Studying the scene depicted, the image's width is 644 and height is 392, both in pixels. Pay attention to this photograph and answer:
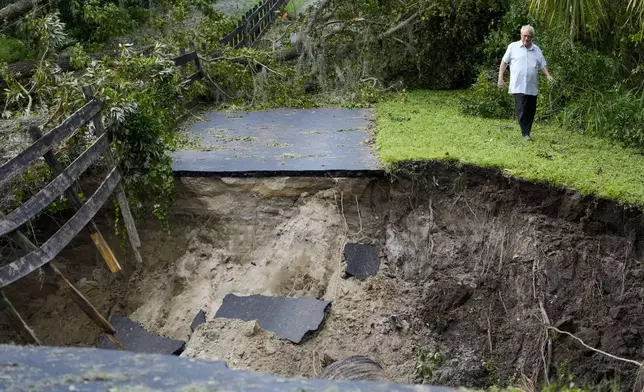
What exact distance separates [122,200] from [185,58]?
15.2 ft

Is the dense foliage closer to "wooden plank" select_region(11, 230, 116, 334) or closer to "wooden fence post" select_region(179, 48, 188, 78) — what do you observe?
"wooden fence post" select_region(179, 48, 188, 78)

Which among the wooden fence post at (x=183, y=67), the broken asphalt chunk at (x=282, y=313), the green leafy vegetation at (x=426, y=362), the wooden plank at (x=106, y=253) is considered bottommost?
the green leafy vegetation at (x=426, y=362)

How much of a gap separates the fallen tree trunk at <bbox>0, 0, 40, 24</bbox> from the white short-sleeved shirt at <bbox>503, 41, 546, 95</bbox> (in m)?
9.47

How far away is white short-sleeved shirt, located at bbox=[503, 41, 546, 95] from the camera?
1035 cm

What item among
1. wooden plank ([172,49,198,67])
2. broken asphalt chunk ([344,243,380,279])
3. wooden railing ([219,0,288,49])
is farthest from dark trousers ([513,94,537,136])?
wooden railing ([219,0,288,49])

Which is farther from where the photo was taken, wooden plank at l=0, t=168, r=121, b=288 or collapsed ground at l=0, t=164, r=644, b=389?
collapsed ground at l=0, t=164, r=644, b=389

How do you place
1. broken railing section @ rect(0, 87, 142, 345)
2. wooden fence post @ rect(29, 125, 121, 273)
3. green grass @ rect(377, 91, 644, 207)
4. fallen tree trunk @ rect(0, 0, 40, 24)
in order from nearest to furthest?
broken railing section @ rect(0, 87, 142, 345)
wooden fence post @ rect(29, 125, 121, 273)
green grass @ rect(377, 91, 644, 207)
fallen tree trunk @ rect(0, 0, 40, 24)

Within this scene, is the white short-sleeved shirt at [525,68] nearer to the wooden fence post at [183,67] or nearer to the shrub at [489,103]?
the shrub at [489,103]

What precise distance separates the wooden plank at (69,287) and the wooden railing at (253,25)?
8493mm

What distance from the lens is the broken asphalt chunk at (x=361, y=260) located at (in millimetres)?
9133

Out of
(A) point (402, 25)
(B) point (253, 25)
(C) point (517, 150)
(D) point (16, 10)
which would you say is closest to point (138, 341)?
(C) point (517, 150)

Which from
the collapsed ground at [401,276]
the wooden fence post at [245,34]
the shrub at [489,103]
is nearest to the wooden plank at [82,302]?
the collapsed ground at [401,276]

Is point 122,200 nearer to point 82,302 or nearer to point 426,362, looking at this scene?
point 82,302

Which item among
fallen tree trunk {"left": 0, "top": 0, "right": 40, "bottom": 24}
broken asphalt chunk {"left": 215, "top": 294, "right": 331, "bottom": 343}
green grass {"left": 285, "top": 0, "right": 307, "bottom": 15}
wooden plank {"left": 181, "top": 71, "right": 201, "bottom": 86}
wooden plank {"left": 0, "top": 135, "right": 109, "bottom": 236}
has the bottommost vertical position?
broken asphalt chunk {"left": 215, "top": 294, "right": 331, "bottom": 343}
